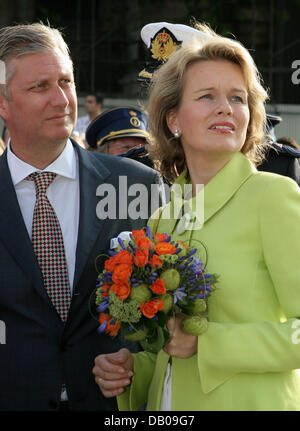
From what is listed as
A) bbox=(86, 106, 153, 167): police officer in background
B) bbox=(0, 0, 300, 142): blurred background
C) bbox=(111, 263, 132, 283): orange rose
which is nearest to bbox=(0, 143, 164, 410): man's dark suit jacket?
bbox=(111, 263, 132, 283): orange rose

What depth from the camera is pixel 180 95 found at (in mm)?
2809

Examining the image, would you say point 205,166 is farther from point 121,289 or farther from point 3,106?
point 3,106

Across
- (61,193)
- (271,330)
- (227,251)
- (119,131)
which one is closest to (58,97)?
(61,193)

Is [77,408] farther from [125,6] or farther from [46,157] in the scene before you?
[125,6]

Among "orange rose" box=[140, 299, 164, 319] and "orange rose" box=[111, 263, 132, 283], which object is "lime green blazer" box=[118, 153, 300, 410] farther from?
"orange rose" box=[111, 263, 132, 283]

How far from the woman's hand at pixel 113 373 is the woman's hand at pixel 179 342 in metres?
0.24

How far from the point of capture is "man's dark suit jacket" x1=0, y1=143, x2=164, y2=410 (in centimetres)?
280

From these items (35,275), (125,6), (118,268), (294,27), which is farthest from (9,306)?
(294,27)

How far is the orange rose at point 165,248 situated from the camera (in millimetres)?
2305

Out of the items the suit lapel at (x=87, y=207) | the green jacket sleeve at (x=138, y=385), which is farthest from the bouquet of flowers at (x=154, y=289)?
the suit lapel at (x=87, y=207)

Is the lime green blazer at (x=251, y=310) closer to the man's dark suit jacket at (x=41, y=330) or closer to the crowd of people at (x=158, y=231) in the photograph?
the crowd of people at (x=158, y=231)

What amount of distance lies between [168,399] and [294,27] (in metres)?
16.4

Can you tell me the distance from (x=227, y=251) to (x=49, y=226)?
2.67 feet

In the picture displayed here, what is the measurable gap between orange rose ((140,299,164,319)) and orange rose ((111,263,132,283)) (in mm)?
102
